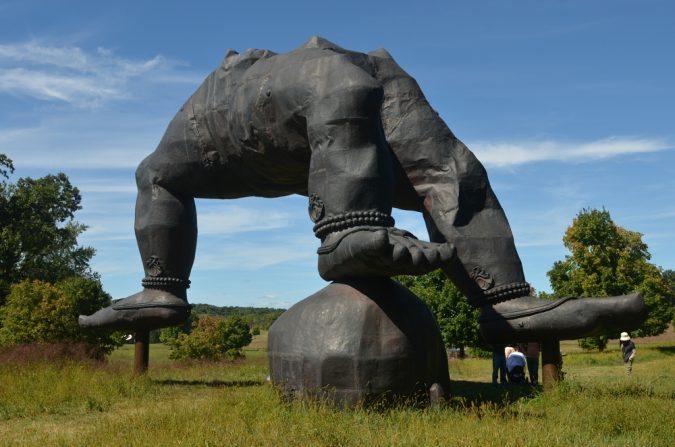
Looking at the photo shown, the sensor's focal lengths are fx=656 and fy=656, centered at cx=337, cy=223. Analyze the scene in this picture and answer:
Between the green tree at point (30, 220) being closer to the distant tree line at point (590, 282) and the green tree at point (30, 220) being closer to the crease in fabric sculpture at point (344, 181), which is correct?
the distant tree line at point (590, 282)

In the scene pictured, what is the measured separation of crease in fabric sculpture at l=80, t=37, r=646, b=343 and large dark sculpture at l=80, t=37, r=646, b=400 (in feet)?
0.04

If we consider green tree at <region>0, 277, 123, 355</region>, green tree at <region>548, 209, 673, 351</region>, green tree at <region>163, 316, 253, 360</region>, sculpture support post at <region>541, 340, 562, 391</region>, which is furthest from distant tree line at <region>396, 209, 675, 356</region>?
sculpture support post at <region>541, 340, 562, 391</region>

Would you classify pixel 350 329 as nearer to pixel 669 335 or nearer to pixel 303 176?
pixel 303 176

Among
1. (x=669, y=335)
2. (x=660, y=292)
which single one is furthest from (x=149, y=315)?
(x=669, y=335)

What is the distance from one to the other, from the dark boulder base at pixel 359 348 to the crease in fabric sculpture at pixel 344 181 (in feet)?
0.93

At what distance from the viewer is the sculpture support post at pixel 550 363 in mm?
6211

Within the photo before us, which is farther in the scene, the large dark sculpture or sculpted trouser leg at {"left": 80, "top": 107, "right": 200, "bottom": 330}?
sculpted trouser leg at {"left": 80, "top": 107, "right": 200, "bottom": 330}

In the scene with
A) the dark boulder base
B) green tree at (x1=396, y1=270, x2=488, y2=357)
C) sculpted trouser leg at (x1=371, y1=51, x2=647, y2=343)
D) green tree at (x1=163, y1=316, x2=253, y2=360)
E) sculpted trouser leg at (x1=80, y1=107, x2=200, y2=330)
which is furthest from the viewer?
green tree at (x1=163, y1=316, x2=253, y2=360)

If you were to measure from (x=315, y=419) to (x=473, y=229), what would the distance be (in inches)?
102

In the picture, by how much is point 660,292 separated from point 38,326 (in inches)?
999

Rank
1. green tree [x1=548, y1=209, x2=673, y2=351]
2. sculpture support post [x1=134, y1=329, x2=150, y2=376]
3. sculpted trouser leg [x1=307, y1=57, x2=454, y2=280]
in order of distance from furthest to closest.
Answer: green tree [x1=548, y1=209, x2=673, y2=351]
sculpture support post [x1=134, y1=329, x2=150, y2=376]
sculpted trouser leg [x1=307, y1=57, x2=454, y2=280]

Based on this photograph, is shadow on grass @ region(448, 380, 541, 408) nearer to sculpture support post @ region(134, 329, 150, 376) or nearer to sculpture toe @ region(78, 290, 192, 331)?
sculpture toe @ region(78, 290, 192, 331)

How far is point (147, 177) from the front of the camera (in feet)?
27.5

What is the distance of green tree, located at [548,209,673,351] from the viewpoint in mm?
28125
